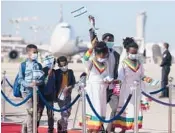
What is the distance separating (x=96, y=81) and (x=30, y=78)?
1.10m

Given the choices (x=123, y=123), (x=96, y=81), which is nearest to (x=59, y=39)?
(x=123, y=123)

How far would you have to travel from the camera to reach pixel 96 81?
27.9 feet

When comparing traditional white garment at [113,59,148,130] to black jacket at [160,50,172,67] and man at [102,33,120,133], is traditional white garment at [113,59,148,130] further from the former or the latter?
black jacket at [160,50,172,67]

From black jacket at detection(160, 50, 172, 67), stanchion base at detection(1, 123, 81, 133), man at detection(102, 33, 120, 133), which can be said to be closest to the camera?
man at detection(102, 33, 120, 133)

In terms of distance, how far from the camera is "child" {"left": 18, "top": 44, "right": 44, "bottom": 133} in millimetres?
8398

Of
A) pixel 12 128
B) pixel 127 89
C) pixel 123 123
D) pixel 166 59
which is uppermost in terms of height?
pixel 166 59

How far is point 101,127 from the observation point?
863cm

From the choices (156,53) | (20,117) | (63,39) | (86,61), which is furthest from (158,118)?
(156,53)

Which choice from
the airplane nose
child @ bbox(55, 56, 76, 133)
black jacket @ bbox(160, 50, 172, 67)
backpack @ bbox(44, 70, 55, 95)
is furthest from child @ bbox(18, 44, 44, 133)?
the airplane nose

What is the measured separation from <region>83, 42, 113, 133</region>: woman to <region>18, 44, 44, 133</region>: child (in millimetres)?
819

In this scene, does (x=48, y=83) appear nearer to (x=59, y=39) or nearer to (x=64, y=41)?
(x=64, y=41)

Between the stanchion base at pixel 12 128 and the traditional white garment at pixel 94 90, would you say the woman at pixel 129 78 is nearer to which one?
the traditional white garment at pixel 94 90

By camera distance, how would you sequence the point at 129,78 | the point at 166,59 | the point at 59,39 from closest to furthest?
the point at 129,78, the point at 166,59, the point at 59,39

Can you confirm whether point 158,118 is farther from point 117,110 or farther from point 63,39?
point 63,39
